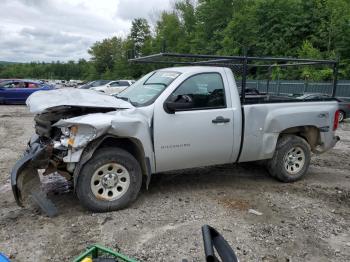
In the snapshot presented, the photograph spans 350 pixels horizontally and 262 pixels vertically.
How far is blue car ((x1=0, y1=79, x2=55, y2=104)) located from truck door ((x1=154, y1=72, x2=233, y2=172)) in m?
17.5

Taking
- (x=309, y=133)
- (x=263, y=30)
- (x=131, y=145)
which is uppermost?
(x=263, y=30)

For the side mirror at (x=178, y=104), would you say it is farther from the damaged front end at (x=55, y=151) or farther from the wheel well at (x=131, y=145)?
the damaged front end at (x=55, y=151)

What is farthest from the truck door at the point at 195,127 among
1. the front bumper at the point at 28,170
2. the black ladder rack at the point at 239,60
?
the front bumper at the point at 28,170

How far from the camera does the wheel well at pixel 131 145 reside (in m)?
4.82

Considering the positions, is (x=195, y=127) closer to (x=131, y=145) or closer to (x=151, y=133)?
(x=151, y=133)

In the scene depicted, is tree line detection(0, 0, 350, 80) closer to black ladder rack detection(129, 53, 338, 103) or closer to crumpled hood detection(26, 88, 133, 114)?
black ladder rack detection(129, 53, 338, 103)

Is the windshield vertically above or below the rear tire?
above

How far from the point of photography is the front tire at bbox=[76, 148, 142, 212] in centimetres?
454

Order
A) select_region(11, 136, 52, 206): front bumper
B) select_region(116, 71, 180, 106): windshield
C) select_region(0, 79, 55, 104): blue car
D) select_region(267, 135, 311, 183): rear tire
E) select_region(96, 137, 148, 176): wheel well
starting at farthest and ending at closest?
select_region(0, 79, 55, 104): blue car, select_region(267, 135, 311, 183): rear tire, select_region(116, 71, 180, 106): windshield, select_region(96, 137, 148, 176): wheel well, select_region(11, 136, 52, 206): front bumper

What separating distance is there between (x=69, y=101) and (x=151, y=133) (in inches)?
44.8

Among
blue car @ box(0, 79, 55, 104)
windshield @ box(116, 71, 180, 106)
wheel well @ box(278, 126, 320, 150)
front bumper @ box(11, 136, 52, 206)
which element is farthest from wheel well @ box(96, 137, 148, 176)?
blue car @ box(0, 79, 55, 104)

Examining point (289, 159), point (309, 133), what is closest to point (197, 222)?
point (289, 159)

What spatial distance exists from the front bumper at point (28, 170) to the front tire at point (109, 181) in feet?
1.68

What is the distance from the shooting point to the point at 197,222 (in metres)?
4.46
